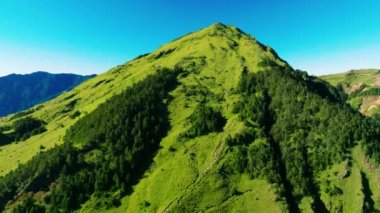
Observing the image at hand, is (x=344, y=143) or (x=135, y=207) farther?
(x=344, y=143)

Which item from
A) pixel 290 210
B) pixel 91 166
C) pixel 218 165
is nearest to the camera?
pixel 290 210

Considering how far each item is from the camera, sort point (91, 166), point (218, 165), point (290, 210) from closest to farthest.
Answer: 1. point (290, 210)
2. point (218, 165)
3. point (91, 166)

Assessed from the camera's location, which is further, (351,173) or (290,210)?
(351,173)

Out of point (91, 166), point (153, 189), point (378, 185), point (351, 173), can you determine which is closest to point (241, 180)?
point (153, 189)

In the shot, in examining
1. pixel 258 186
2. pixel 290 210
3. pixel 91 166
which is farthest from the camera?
pixel 91 166

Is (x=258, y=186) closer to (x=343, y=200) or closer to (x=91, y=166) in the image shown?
(x=343, y=200)

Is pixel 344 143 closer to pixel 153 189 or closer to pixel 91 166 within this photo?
pixel 153 189

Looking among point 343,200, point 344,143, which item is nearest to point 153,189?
point 343,200

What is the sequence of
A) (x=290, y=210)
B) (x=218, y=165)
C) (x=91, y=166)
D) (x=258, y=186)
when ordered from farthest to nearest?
(x=91, y=166) < (x=218, y=165) < (x=258, y=186) < (x=290, y=210)

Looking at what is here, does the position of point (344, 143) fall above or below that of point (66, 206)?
above
